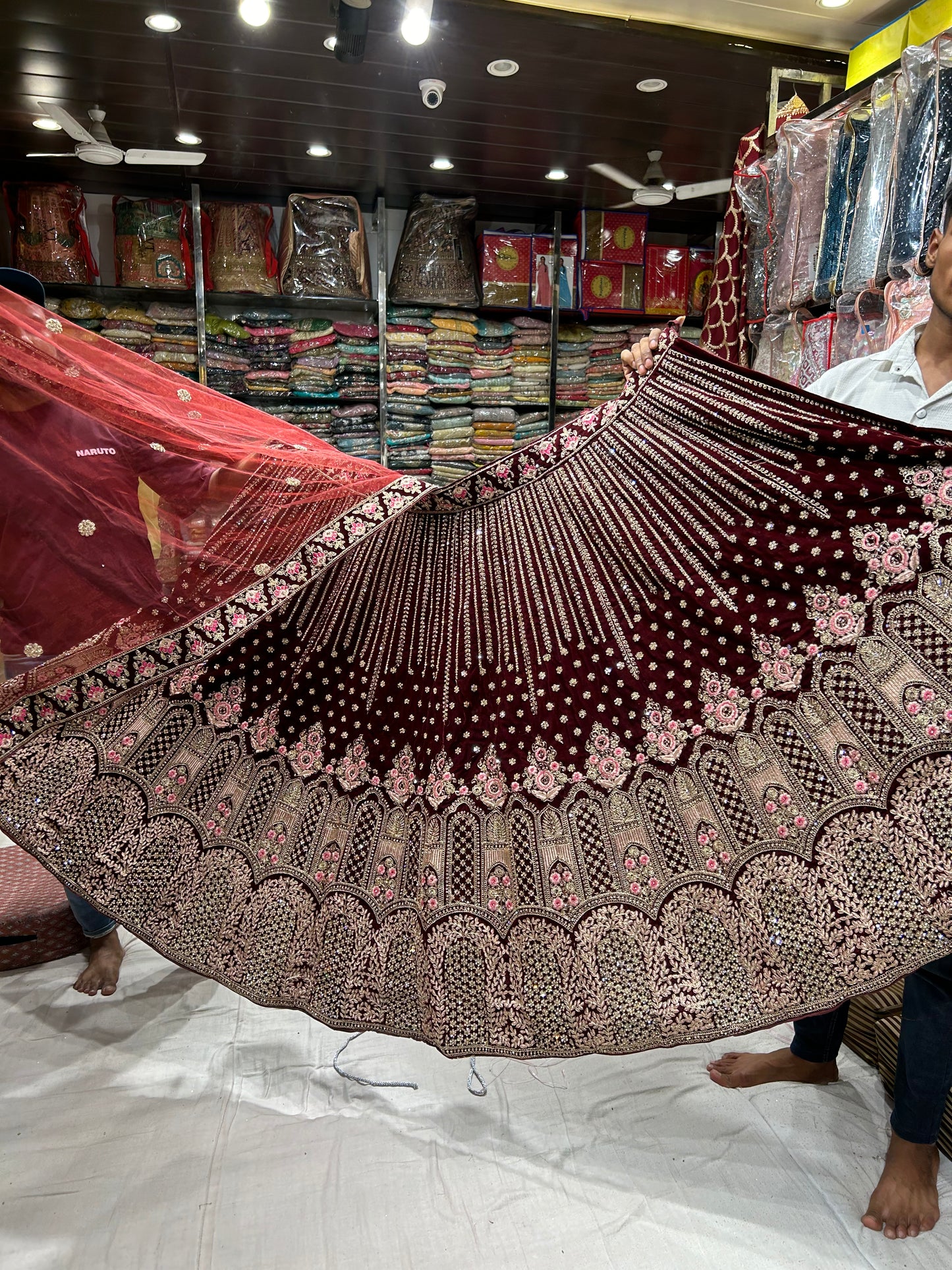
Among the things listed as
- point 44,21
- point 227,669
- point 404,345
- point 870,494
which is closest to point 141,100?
point 44,21

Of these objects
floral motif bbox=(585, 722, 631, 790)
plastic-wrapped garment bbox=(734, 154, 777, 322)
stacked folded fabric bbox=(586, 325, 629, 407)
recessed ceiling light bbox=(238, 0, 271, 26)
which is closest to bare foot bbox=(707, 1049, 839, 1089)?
floral motif bbox=(585, 722, 631, 790)

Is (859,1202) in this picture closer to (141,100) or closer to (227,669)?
(227,669)

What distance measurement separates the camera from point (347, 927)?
4.14 ft

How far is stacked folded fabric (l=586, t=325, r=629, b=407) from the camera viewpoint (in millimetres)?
4418

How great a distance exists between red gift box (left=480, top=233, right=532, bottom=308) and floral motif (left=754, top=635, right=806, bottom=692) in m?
3.48

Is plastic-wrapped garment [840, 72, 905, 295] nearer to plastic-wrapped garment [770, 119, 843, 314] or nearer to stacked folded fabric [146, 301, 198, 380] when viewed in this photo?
plastic-wrapped garment [770, 119, 843, 314]

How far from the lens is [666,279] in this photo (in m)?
4.28

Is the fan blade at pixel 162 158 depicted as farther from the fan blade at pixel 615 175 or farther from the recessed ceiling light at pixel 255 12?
the fan blade at pixel 615 175

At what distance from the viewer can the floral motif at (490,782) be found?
4.05 feet

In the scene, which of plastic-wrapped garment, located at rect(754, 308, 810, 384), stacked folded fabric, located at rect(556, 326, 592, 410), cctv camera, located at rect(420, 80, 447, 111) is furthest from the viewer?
stacked folded fabric, located at rect(556, 326, 592, 410)

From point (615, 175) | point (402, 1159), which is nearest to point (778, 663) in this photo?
point (402, 1159)

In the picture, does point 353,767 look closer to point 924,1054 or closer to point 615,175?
point 924,1054

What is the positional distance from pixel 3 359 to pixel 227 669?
0.56m

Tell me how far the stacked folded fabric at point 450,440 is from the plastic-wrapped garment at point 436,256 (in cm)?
55
